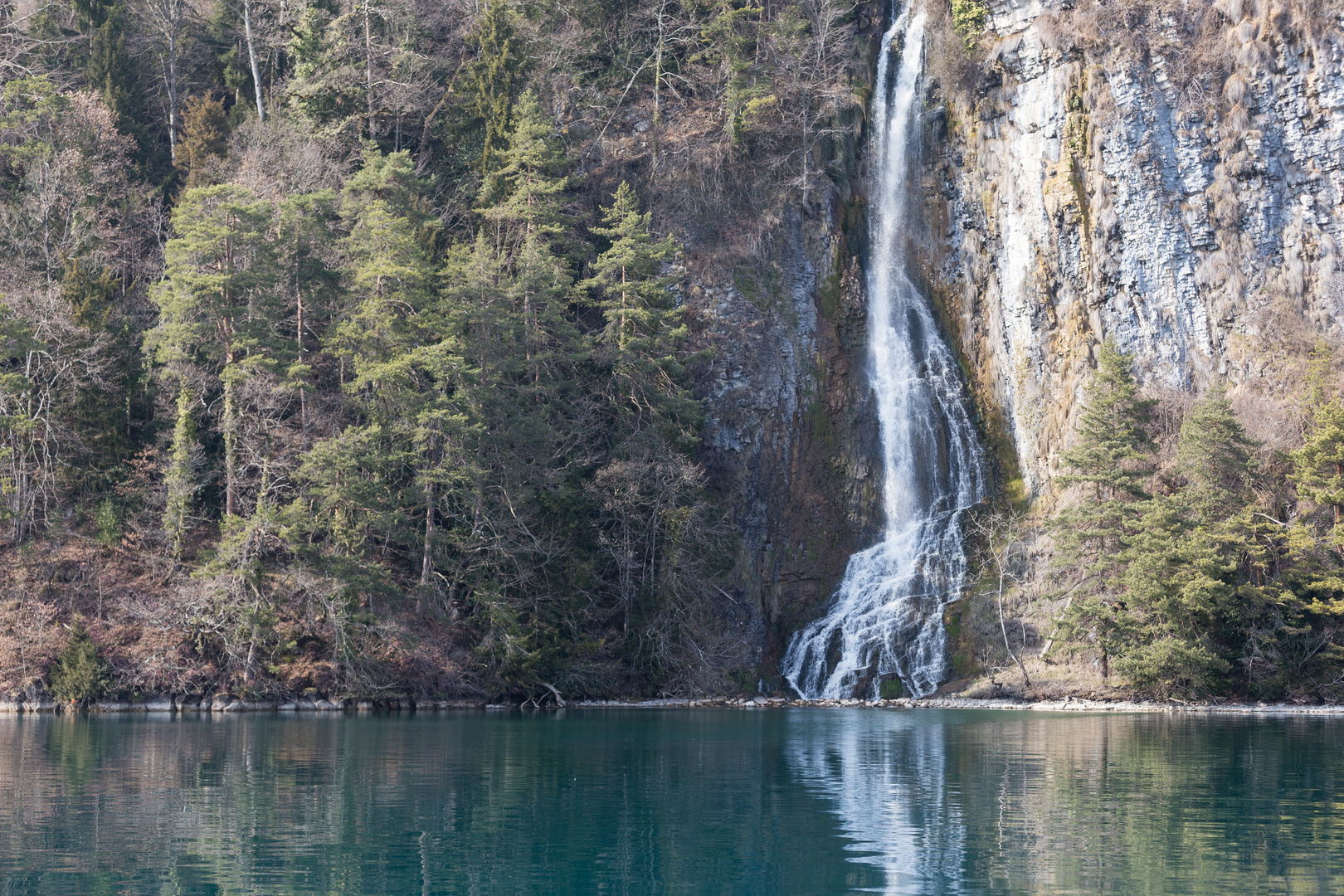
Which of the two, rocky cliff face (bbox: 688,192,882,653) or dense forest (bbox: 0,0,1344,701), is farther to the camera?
rocky cliff face (bbox: 688,192,882,653)

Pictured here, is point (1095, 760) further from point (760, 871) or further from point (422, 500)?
point (422, 500)

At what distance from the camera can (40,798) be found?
18562 millimetres

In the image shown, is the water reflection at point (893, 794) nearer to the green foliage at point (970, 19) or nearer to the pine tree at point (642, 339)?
the pine tree at point (642, 339)

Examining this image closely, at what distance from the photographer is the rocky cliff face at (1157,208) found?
4722 centimetres

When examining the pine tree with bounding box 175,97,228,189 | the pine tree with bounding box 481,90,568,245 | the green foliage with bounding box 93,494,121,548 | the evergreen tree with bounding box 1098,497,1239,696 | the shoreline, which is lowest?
the shoreline

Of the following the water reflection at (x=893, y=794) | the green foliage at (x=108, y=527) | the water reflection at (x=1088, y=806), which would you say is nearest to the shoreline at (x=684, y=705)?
the green foliage at (x=108, y=527)

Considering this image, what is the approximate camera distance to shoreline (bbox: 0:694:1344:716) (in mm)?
37438

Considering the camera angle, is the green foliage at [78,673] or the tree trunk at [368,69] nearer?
the green foliage at [78,673]

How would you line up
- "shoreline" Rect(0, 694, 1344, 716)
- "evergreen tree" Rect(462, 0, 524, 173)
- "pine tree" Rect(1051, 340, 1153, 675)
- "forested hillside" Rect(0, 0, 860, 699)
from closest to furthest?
1. "shoreline" Rect(0, 694, 1344, 716)
2. "forested hillside" Rect(0, 0, 860, 699)
3. "pine tree" Rect(1051, 340, 1153, 675)
4. "evergreen tree" Rect(462, 0, 524, 173)

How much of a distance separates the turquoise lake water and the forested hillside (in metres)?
8.74

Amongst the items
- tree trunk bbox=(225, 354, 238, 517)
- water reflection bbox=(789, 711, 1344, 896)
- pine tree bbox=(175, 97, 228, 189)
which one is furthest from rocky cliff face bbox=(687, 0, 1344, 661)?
pine tree bbox=(175, 97, 228, 189)

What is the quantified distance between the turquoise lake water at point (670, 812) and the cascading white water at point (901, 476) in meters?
14.0

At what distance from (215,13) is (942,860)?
2205 inches

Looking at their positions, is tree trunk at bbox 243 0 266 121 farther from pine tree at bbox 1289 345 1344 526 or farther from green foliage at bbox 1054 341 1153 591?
pine tree at bbox 1289 345 1344 526
